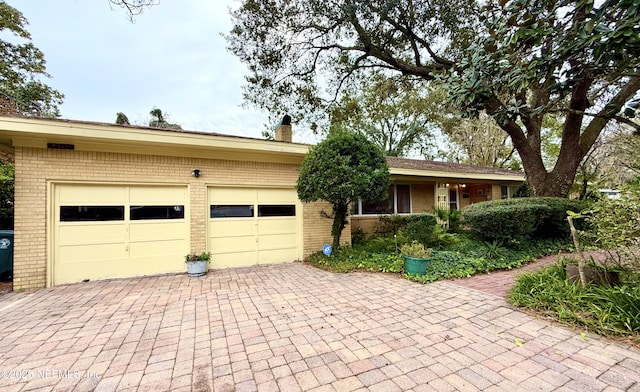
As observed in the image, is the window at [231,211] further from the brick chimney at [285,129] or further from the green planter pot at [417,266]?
the green planter pot at [417,266]

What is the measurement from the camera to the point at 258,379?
2143mm

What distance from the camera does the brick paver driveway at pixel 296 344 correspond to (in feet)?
6.96

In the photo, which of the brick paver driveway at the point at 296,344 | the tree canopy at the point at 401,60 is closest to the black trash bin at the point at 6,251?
the brick paver driveway at the point at 296,344

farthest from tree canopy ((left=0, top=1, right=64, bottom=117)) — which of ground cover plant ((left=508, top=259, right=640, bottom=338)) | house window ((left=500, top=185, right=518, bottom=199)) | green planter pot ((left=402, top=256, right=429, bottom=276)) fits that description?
house window ((left=500, top=185, right=518, bottom=199))

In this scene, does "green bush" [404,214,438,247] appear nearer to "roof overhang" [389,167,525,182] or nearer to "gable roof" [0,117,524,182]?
"roof overhang" [389,167,525,182]

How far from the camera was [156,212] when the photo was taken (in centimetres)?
580

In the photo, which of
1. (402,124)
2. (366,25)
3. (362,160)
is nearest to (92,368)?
(362,160)

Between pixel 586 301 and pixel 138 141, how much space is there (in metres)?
7.82

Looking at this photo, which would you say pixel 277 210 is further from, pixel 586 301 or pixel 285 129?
pixel 586 301

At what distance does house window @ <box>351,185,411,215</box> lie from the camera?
31.6 feet

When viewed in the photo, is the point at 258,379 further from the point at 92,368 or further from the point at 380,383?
the point at 92,368

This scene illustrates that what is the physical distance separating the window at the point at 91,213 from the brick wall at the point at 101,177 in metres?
0.29

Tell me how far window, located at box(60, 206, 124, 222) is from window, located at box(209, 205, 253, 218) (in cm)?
186

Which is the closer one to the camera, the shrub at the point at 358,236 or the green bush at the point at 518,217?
the green bush at the point at 518,217
